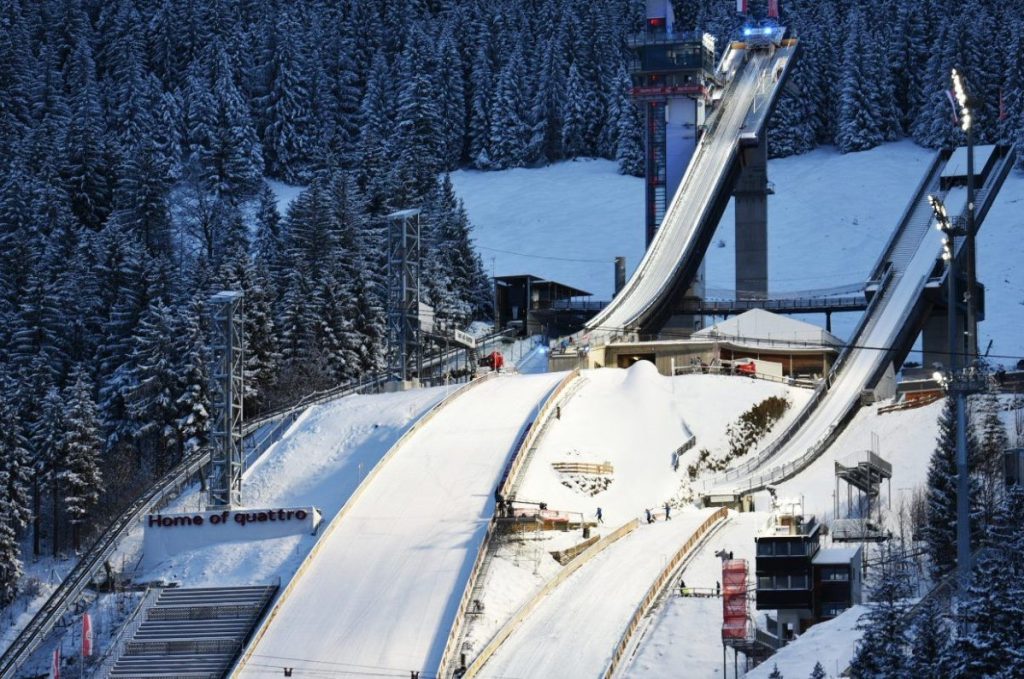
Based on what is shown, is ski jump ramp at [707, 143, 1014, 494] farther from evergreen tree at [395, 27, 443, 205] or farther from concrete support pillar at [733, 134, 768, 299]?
evergreen tree at [395, 27, 443, 205]

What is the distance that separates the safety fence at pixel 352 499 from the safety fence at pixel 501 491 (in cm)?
330

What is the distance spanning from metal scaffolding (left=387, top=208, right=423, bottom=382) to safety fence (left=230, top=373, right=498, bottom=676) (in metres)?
2.82

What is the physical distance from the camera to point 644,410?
64062mm

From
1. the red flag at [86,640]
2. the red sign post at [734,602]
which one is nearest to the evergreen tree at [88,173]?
the red flag at [86,640]

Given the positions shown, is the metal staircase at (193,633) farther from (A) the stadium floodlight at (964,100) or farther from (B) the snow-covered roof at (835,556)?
(A) the stadium floodlight at (964,100)

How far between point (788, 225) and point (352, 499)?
50.6m

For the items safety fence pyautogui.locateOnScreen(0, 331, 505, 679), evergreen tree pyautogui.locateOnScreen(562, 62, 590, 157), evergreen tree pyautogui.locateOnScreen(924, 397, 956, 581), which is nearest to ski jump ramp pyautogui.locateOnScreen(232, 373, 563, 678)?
safety fence pyautogui.locateOnScreen(0, 331, 505, 679)

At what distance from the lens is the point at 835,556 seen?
42.3 metres

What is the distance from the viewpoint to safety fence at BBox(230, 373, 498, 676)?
47.9m

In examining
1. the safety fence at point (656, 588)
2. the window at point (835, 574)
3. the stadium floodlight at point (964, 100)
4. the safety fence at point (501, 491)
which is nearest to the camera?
the stadium floodlight at point (964, 100)

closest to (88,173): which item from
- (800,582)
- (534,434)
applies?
(534,434)

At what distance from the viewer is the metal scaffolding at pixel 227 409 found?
5725 cm

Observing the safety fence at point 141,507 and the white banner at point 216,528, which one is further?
the white banner at point 216,528

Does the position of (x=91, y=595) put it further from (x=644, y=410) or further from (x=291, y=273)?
(x=291, y=273)
